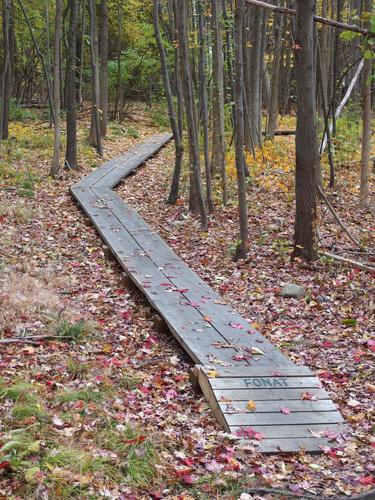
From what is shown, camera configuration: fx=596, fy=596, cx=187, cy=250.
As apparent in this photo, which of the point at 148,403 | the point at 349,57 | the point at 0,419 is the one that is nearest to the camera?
the point at 0,419

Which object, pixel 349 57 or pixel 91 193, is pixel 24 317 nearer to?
pixel 91 193

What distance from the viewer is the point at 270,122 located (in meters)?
20.0

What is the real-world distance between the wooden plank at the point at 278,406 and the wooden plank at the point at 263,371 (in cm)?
43

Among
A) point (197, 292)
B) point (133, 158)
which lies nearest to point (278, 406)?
point (197, 292)

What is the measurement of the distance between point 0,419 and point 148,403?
1.43 meters

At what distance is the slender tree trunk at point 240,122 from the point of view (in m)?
8.88

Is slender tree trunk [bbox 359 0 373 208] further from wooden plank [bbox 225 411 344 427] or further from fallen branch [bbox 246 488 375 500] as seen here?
fallen branch [bbox 246 488 375 500]

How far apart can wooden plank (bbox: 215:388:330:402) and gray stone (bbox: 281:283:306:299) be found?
104 inches

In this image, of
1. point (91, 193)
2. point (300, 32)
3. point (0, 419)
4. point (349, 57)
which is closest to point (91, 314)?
point (0, 419)

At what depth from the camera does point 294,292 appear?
8.22 meters

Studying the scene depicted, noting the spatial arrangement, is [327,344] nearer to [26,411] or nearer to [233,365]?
[233,365]

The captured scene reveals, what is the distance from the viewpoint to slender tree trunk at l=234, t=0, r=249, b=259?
29.1ft

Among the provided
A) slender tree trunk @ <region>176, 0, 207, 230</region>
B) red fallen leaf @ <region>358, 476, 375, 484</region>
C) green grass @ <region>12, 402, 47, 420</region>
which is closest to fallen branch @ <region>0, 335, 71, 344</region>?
green grass @ <region>12, 402, 47, 420</region>

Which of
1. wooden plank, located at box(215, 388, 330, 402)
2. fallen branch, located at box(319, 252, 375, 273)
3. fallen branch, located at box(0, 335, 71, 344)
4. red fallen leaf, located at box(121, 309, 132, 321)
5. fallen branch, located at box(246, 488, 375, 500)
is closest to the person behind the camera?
fallen branch, located at box(246, 488, 375, 500)
